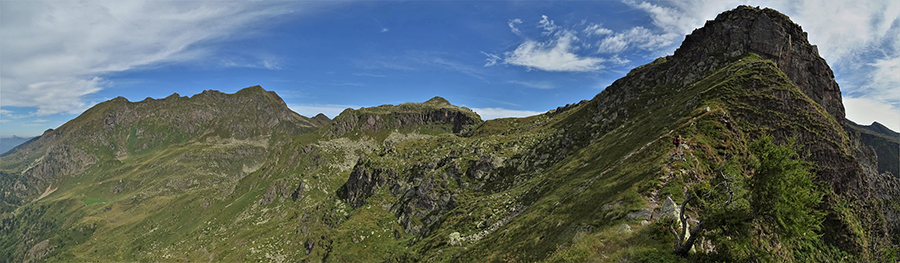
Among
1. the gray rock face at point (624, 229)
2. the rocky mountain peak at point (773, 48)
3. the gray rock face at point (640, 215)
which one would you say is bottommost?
the gray rock face at point (624, 229)

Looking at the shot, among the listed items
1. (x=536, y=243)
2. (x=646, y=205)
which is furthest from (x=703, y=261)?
(x=536, y=243)

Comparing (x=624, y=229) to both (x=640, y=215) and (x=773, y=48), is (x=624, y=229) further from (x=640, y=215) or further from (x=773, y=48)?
(x=773, y=48)

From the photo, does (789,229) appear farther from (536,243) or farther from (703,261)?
(536,243)

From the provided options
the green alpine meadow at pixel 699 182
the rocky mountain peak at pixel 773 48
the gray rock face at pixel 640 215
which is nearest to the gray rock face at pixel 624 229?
the green alpine meadow at pixel 699 182

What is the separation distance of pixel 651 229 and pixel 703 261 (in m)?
6.56

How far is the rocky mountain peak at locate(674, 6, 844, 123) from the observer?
98169mm

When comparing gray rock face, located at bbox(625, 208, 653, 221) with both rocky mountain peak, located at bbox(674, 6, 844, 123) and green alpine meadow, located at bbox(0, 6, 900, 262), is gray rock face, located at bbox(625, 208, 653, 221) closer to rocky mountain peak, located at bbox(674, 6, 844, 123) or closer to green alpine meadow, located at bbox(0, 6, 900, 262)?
green alpine meadow, located at bbox(0, 6, 900, 262)

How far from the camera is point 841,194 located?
189 ft

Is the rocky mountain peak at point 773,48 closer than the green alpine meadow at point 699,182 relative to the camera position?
No

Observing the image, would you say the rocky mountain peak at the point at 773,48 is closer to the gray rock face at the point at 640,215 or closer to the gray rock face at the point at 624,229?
the gray rock face at the point at 640,215

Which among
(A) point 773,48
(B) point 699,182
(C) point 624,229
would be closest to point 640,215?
(C) point 624,229

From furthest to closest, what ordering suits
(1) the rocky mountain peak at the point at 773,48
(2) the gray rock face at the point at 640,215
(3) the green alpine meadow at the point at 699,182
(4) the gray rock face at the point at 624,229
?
(1) the rocky mountain peak at the point at 773,48 → (2) the gray rock face at the point at 640,215 → (4) the gray rock face at the point at 624,229 → (3) the green alpine meadow at the point at 699,182

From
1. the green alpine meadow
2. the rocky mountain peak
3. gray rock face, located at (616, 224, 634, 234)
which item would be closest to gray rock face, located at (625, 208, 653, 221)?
the green alpine meadow

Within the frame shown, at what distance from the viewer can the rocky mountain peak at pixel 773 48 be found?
98169 mm
